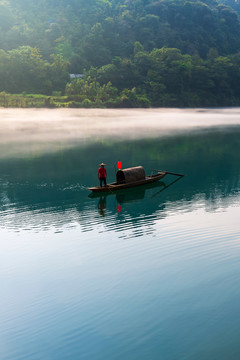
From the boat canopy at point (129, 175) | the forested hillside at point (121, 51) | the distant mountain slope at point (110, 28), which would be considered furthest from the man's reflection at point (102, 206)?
the distant mountain slope at point (110, 28)

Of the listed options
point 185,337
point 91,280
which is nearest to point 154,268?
point 91,280

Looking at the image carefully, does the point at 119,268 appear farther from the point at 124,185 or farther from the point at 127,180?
the point at 127,180

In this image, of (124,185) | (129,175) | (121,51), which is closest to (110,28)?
(121,51)

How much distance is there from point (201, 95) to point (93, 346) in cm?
12756

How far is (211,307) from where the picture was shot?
440 inches

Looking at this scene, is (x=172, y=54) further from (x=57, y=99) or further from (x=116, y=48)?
(x=57, y=99)

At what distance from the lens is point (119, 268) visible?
13820 mm

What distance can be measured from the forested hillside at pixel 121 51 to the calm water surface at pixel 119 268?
76.9 meters

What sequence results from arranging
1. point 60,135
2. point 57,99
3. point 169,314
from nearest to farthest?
point 169,314, point 60,135, point 57,99

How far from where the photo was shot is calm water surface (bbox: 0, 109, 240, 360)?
9.84 metres

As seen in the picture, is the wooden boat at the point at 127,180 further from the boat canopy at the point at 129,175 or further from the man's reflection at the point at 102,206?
the man's reflection at the point at 102,206

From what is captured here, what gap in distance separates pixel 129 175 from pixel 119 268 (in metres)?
12.0

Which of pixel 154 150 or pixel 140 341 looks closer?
pixel 140 341

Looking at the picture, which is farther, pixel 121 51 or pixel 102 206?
pixel 121 51
